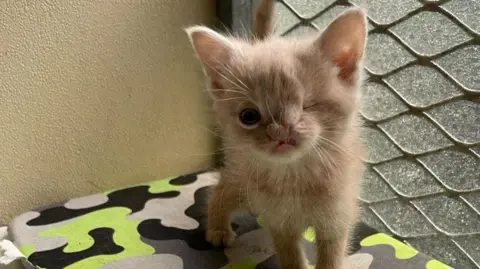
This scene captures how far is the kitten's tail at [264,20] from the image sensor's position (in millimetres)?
1153

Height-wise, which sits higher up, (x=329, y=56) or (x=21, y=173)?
(x=329, y=56)

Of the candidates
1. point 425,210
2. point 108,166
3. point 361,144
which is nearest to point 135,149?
point 108,166

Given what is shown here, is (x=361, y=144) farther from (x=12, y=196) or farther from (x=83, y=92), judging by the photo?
(x=12, y=196)

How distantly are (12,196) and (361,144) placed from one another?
810mm

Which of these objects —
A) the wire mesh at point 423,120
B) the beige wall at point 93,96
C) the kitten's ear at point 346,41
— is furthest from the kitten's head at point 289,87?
the beige wall at point 93,96

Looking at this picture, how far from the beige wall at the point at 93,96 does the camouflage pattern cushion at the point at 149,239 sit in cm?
9

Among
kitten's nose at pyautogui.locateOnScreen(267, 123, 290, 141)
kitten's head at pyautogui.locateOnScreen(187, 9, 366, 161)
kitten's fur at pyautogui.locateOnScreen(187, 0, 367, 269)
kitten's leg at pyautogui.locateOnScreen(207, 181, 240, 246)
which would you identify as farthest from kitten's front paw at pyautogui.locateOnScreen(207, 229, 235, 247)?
kitten's nose at pyautogui.locateOnScreen(267, 123, 290, 141)

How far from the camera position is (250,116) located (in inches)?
34.3

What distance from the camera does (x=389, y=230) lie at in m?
1.34

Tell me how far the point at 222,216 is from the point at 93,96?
45 centimetres

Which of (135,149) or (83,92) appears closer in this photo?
(83,92)

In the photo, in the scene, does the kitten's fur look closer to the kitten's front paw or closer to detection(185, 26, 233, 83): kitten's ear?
detection(185, 26, 233, 83): kitten's ear

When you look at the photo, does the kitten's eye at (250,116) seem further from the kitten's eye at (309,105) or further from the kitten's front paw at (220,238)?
the kitten's front paw at (220,238)

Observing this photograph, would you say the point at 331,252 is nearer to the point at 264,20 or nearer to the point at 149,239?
the point at 149,239
